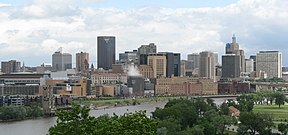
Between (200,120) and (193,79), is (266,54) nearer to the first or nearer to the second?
(193,79)

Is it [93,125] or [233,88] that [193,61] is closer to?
[233,88]

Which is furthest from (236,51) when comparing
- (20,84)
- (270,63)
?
(20,84)

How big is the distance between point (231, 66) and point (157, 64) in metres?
21.3

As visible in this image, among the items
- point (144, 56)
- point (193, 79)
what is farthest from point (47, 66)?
point (193, 79)

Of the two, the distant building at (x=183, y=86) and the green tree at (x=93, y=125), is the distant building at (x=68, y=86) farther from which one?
the green tree at (x=93, y=125)

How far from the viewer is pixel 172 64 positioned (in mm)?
75688

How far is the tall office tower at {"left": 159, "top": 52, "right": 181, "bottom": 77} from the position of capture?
7450 centimetres

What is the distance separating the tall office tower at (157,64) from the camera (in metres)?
71.8

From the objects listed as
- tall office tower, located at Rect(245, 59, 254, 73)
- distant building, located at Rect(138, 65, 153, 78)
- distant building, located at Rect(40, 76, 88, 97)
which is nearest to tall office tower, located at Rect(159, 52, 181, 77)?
distant building, located at Rect(138, 65, 153, 78)

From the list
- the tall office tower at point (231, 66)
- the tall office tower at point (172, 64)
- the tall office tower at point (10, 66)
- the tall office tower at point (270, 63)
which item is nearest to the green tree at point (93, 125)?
the tall office tower at point (172, 64)

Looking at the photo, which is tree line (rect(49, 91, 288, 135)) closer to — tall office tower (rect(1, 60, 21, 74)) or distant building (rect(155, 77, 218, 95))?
distant building (rect(155, 77, 218, 95))

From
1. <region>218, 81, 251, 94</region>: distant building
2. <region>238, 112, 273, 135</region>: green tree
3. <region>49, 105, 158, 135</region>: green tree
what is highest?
<region>49, 105, 158, 135</region>: green tree

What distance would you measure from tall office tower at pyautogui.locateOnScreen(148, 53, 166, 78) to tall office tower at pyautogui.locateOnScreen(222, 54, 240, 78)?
66.0 feet

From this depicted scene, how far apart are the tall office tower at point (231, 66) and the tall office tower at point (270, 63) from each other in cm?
1629
